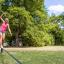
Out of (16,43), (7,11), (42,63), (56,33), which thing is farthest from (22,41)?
(42,63)

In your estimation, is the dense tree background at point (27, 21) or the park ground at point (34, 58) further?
the dense tree background at point (27, 21)

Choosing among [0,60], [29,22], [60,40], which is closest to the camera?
[0,60]

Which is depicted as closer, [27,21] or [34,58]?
[34,58]

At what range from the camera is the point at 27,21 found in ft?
77.9

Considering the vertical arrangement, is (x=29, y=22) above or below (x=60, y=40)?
above

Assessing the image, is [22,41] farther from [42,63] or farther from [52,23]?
[42,63]

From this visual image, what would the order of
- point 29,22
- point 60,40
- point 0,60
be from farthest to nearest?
point 60,40
point 29,22
point 0,60

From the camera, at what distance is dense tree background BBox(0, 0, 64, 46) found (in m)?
23.6

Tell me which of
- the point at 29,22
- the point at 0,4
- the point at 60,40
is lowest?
the point at 60,40

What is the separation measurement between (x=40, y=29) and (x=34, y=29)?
4.07 feet

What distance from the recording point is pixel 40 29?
25.2 meters

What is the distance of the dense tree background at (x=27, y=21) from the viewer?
23.6m

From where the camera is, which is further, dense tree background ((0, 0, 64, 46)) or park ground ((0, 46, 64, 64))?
dense tree background ((0, 0, 64, 46))

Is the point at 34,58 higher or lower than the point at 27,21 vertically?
lower
